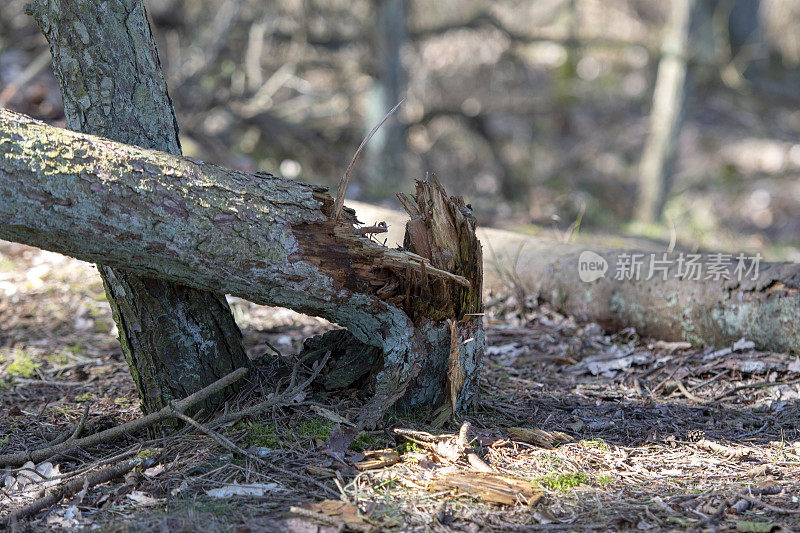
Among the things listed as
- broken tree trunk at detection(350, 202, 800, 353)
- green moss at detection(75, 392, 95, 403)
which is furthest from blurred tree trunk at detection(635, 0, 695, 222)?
green moss at detection(75, 392, 95, 403)

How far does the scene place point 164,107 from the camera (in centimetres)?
234

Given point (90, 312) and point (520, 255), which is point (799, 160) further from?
point (90, 312)

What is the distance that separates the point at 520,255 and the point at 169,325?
271cm

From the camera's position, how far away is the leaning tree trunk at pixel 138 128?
2176 millimetres

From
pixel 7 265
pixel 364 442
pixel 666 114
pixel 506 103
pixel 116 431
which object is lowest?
pixel 116 431

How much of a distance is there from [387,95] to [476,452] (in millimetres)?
6454

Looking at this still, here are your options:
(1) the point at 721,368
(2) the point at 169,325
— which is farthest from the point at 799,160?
(2) the point at 169,325

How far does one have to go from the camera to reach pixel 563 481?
2098 millimetres

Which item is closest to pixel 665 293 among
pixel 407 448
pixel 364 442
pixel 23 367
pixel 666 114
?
pixel 407 448

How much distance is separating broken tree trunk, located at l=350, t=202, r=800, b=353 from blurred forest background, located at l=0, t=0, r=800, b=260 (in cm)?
152

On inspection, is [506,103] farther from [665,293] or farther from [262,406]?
[262,406]

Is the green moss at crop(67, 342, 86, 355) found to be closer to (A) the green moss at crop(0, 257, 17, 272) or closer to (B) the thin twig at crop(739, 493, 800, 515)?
(A) the green moss at crop(0, 257, 17, 272)

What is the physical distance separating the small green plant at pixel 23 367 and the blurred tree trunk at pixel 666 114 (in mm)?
7096

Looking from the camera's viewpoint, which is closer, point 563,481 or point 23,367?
point 563,481
